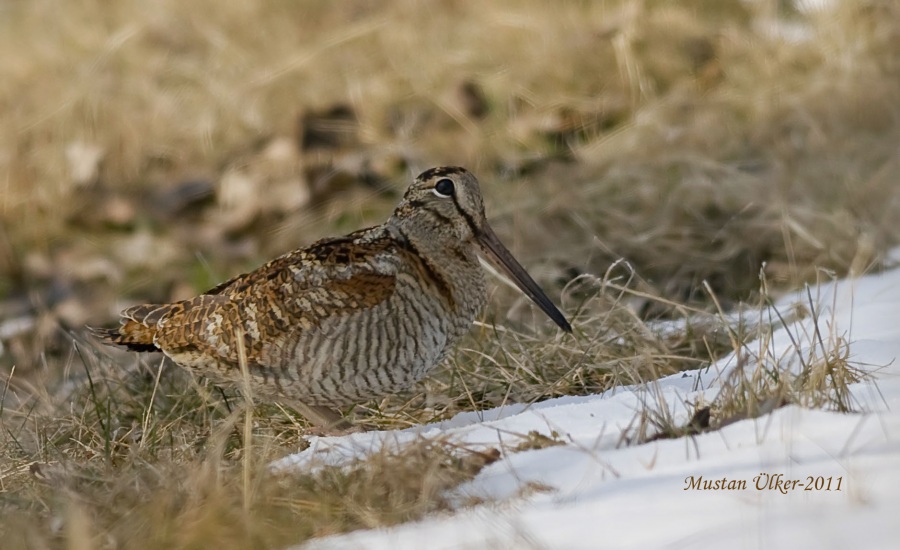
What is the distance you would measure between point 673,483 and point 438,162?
455 centimetres

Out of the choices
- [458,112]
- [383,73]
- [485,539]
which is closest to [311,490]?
[485,539]

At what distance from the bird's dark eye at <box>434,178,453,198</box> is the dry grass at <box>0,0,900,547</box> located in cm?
59

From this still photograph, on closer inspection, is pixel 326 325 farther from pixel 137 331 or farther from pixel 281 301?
pixel 137 331

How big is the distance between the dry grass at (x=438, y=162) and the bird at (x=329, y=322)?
176 mm

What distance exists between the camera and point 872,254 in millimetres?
5395

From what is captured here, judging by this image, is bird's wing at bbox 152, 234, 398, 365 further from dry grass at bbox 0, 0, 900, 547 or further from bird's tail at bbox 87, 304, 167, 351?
dry grass at bbox 0, 0, 900, 547

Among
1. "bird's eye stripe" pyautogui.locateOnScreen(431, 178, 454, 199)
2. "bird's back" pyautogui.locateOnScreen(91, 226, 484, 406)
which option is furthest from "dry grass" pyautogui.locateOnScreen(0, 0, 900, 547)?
"bird's eye stripe" pyautogui.locateOnScreen(431, 178, 454, 199)

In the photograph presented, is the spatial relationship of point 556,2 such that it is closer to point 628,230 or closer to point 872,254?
point 628,230

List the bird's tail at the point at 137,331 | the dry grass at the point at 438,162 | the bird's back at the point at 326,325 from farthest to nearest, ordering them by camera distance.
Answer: the dry grass at the point at 438,162, the bird's tail at the point at 137,331, the bird's back at the point at 326,325

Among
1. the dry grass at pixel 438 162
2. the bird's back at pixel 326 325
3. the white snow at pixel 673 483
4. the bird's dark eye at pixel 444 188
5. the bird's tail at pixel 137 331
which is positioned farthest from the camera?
the dry grass at pixel 438 162

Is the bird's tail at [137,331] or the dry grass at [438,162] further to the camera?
the dry grass at [438,162]

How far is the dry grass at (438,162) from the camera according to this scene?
438 centimetres

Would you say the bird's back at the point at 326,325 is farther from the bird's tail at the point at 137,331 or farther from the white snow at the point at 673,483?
the white snow at the point at 673,483

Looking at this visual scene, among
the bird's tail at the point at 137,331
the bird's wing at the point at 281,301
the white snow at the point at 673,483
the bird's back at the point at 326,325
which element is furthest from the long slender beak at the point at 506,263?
→ the bird's tail at the point at 137,331
